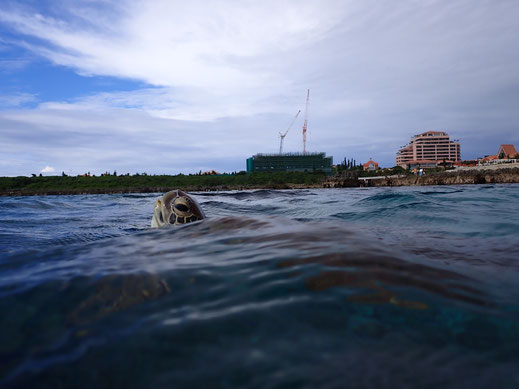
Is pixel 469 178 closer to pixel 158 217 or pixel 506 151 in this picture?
pixel 158 217

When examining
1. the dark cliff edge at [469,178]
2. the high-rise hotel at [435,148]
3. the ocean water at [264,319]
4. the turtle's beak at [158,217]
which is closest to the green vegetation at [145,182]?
the dark cliff edge at [469,178]

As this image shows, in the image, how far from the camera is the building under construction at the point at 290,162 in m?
114

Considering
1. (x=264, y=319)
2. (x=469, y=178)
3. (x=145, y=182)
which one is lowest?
(x=264, y=319)

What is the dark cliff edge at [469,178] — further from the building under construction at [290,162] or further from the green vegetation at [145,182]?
the building under construction at [290,162]

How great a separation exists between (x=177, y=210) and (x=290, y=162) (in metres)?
112

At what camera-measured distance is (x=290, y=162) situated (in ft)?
381

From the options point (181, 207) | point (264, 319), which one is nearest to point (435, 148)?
point (181, 207)

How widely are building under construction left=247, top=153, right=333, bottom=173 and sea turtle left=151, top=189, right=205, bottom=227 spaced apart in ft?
354

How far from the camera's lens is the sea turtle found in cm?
533

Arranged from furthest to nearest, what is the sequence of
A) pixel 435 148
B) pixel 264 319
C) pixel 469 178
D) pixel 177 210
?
pixel 435 148, pixel 469 178, pixel 177 210, pixel 264 319

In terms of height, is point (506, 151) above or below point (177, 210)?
above

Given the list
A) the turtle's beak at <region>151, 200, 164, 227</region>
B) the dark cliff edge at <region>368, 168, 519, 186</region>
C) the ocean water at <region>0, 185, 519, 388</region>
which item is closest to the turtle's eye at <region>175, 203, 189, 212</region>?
the turtle's beak at <region>151, 200, 164, 227</region>

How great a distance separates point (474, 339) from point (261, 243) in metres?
1.92

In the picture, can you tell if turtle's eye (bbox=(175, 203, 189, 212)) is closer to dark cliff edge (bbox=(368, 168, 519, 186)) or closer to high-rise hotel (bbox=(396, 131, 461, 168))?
dark cliff edge (bbox=(368, 168, 519, 186))
